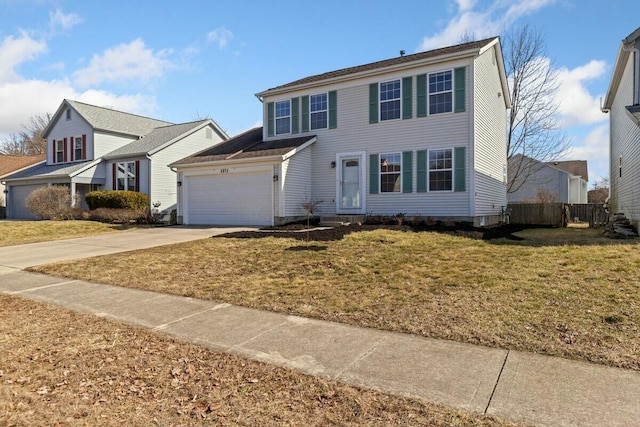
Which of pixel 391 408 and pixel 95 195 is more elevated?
pixel 95 195

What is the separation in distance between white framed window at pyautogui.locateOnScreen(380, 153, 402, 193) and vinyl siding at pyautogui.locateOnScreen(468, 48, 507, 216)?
2660 millimetres

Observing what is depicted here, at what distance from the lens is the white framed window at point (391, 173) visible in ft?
49.2

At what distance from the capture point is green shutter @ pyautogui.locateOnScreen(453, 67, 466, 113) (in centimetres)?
1370

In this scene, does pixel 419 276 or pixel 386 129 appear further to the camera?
pixel 386 129

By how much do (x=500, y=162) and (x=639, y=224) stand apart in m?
7.47

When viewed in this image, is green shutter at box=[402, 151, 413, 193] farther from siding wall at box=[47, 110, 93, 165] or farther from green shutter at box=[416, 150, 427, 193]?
siding wall at box=[47, 110, 93, 165]

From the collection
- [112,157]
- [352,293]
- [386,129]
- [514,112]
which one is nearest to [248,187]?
[386,129]

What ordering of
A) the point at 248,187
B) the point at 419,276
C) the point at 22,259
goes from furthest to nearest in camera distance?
the point at 248,187 → the point at 22,259 → the point at 419,276

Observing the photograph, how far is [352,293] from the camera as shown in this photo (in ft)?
19.1

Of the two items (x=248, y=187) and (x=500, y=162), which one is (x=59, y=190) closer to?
(x=248, y=187)

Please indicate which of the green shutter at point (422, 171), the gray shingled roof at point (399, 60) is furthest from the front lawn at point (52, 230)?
the green shutter at point (422, 171)

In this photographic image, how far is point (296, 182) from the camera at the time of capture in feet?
52.3

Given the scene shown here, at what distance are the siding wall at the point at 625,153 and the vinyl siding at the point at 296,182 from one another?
10.7 meters

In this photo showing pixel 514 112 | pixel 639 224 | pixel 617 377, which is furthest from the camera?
pixel 514 112
